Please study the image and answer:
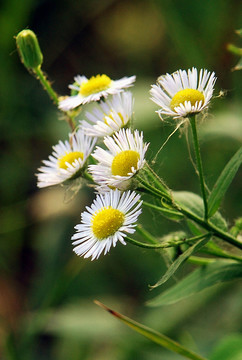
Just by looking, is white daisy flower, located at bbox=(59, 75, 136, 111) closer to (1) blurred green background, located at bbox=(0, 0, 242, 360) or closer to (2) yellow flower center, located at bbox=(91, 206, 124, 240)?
(2) yellow flower center, located at bbox=(91, 206, 124, 240)

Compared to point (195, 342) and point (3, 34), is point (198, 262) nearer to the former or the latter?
point (195, 342)

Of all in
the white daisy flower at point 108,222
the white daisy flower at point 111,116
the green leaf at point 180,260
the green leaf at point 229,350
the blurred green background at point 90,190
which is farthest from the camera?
the blurred green background at point 90,190

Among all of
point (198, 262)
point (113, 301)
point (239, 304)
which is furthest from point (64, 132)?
point (198, 262)

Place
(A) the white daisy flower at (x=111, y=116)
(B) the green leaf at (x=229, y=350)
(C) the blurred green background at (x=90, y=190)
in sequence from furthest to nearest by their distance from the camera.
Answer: (C) the blurred green background at (x=90, y=190) < (B) the green leaf at (x=229, y=350) < (A) the white daisy flower at (x=111, y=116)

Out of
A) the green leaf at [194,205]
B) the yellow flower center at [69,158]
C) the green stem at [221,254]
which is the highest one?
the green leaf at [194,205]

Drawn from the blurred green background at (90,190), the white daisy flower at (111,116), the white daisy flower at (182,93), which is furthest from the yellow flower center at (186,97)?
the blurred green background at (90,190)

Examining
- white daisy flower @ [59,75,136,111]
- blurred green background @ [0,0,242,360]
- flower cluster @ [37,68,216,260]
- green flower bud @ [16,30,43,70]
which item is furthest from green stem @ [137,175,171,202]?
blurred green background @ [0,0,242,360]

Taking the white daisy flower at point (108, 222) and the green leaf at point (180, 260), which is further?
the white daisy flower at point (108, 222)

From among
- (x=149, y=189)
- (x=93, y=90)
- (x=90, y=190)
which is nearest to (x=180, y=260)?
(x=149, y=189)

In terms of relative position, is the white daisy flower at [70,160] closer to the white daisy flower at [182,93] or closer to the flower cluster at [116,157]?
the flower cluster at [116,157]
